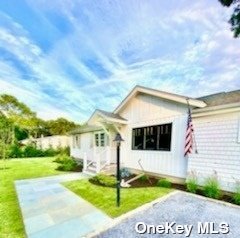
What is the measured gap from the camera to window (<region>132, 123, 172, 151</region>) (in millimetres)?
10281

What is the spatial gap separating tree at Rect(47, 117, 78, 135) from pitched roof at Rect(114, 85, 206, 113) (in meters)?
31.0

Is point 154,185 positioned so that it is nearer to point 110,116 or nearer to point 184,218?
point 184,218

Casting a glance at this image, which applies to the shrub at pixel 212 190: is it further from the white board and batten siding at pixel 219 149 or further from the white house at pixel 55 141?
the white house at pixel 55 141

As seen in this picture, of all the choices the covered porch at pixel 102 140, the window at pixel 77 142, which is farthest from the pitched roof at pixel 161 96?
the window at pixel 77 142

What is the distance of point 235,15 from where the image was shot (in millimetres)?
9094

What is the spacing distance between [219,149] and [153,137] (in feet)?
12.9

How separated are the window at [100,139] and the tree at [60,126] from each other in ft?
89.9

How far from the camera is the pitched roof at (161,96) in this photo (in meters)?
8.72

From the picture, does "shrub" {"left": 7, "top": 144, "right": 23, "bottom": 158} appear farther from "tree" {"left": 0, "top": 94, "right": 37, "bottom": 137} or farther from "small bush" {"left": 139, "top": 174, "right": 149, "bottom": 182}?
"small bush" {"left": 139, "top": 174, "right": 149, "bottom": 182}

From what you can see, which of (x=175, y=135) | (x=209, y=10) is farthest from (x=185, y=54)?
(x=175, y=135)

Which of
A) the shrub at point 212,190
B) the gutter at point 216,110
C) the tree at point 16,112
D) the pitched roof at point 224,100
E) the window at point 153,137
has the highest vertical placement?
the tree at point 16,112

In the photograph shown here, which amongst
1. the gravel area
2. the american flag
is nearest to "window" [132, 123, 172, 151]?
the american flag

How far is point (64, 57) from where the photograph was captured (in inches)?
631

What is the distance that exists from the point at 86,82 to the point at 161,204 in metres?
20.5
